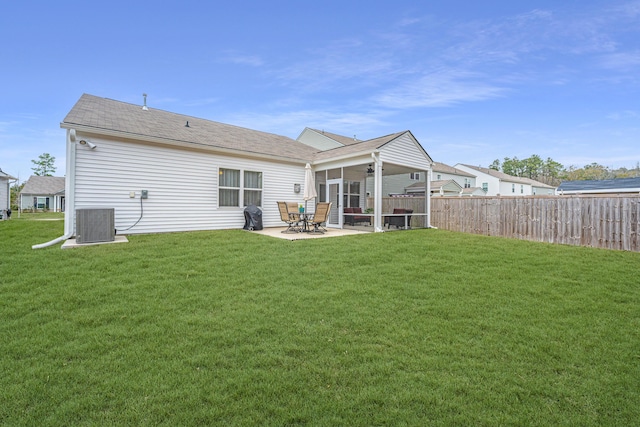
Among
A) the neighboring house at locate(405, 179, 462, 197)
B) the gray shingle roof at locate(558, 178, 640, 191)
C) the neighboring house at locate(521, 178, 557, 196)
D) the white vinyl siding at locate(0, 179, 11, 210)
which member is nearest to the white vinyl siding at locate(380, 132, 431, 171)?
the neighboring house at locate(405, 179, 462, 197)

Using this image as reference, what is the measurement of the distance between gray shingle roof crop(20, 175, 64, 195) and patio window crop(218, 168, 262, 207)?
3955 cm

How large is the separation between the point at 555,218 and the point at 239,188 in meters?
10.1

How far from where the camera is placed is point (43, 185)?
37.6 metres

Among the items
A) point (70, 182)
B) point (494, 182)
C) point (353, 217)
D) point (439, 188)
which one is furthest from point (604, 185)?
point (70, 182)

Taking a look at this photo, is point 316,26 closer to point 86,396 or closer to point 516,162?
point 86,396

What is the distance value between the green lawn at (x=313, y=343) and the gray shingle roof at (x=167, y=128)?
4.26 meters

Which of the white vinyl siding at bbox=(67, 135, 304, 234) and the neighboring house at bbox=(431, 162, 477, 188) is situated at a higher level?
the neighboring house at bbox=(431, 162, 477, 188)

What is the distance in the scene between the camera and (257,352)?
8.65ft

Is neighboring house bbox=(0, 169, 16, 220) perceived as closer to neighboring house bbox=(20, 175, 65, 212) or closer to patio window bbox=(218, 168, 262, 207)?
patio window bbox=(218, 168, 262, 207)

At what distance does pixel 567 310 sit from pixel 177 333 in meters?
4.63

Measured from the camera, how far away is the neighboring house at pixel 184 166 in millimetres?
7941

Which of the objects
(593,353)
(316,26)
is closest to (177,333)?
(593,353)

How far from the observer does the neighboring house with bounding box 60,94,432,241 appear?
7.94 m

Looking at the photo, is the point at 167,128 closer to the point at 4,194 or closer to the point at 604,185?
the point at 4,194
